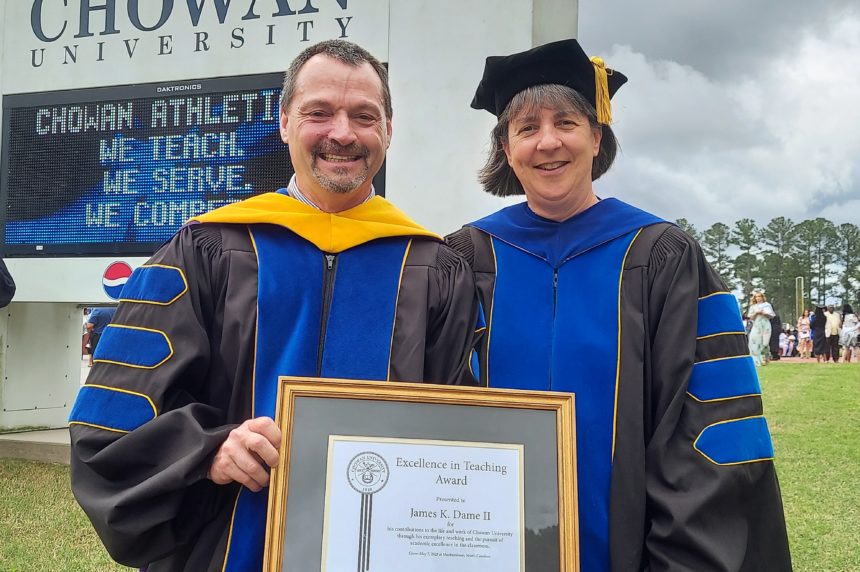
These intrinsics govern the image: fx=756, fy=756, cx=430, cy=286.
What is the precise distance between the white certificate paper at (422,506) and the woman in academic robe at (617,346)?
1.36 feet

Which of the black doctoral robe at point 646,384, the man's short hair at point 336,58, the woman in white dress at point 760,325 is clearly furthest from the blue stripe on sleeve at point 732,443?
the woman in white dress at point 760,325

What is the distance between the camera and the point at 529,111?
2.17 metres

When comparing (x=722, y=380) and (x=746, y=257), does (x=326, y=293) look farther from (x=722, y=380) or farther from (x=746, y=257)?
(x=746, y=257)

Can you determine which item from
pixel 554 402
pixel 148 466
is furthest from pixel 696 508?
pixel 148 466

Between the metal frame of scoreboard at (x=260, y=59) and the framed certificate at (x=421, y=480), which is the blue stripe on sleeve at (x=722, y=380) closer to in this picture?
the framed certificate at (x=421, y=480)

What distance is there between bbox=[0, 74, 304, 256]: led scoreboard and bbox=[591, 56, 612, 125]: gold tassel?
3105mm

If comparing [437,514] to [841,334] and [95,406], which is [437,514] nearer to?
[95,406]

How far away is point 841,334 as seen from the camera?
2162 cm

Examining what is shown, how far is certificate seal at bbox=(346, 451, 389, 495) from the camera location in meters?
1.53

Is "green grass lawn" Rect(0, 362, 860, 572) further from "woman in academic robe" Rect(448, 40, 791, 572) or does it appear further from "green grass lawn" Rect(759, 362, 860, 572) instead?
"woman in academic robe" Rect(448, 40, 791, 572)

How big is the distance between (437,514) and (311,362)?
1.74 feet

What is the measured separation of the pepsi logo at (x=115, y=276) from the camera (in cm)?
529

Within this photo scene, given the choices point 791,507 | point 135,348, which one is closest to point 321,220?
point 135,348

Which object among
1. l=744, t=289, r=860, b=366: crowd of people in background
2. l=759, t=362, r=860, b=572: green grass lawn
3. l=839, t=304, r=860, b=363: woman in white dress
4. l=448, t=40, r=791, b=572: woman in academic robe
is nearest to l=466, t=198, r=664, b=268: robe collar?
l=448, t=40, r=791, b=572: woman in academic robe
